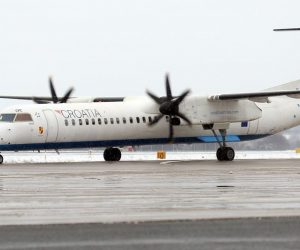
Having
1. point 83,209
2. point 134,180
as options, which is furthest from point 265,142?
point 83,209

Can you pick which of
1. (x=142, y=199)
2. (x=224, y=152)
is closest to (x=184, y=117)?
(x=224, y=152)

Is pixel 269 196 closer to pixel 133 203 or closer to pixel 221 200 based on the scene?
pixel 221 200

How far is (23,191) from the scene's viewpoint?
1880 centimetres

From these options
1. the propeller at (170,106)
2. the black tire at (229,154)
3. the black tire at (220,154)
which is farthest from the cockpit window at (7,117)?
the black tire at (229,154)

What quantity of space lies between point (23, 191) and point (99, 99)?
29138mm

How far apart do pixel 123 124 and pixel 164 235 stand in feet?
102

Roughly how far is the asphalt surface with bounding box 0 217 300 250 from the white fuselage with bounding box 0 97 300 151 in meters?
26.6

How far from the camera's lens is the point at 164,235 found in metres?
10.6

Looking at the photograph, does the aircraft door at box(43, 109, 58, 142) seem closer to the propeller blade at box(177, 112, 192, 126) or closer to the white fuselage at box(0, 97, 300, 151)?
the white fuselage at box(0, 97, 300, 151)

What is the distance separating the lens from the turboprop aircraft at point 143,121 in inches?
1503

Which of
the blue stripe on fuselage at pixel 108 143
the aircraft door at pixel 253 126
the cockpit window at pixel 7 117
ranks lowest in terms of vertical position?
the blue stripe on fuselage at pixel 108 143

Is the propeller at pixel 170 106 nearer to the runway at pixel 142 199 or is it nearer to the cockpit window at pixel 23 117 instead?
the cockpit window at pixel 23 117

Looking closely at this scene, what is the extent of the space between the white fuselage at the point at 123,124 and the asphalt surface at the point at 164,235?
2658 centimetres

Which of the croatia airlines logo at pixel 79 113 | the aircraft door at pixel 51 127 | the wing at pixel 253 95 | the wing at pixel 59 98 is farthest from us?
the wing at pixel 59 98
